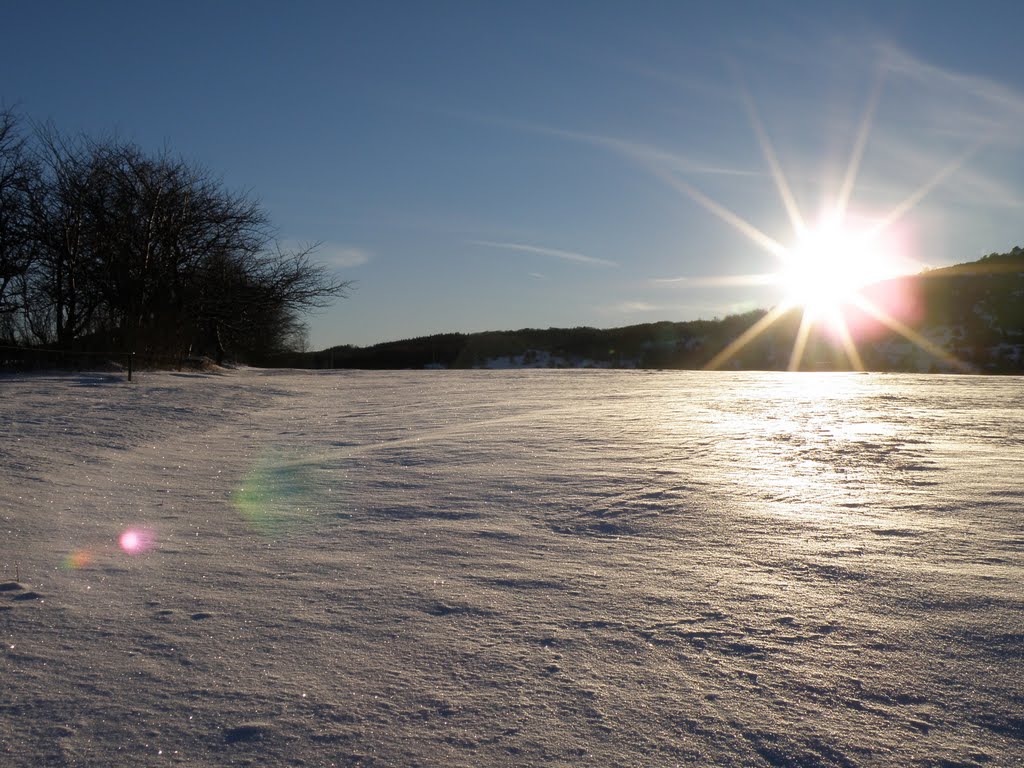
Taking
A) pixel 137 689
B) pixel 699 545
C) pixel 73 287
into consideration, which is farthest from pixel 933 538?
pixel 73 287

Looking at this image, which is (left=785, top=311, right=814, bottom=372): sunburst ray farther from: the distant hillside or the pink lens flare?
the pink lens flare

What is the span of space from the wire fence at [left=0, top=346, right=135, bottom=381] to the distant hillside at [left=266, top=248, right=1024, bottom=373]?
17.9 metres

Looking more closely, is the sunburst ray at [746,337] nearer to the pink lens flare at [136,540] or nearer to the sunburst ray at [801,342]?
the sunburst ray at [801,342]

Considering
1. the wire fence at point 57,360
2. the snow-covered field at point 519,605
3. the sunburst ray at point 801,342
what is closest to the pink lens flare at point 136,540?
the snow-covered field at point 519,605

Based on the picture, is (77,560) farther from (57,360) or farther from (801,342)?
(801,342)

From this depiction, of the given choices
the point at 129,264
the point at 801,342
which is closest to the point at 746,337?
the point at 801,342

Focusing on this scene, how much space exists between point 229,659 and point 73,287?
1898cm

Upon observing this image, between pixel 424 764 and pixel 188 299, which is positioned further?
pixel 188 299

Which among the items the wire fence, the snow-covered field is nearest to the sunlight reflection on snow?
the snow-covered field

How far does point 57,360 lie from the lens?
15.6 meters

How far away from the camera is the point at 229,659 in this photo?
9.14ft

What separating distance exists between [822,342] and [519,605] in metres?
31.9

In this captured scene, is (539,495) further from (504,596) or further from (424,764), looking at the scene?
(424,764)

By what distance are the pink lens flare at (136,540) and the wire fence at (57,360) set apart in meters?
10.8
